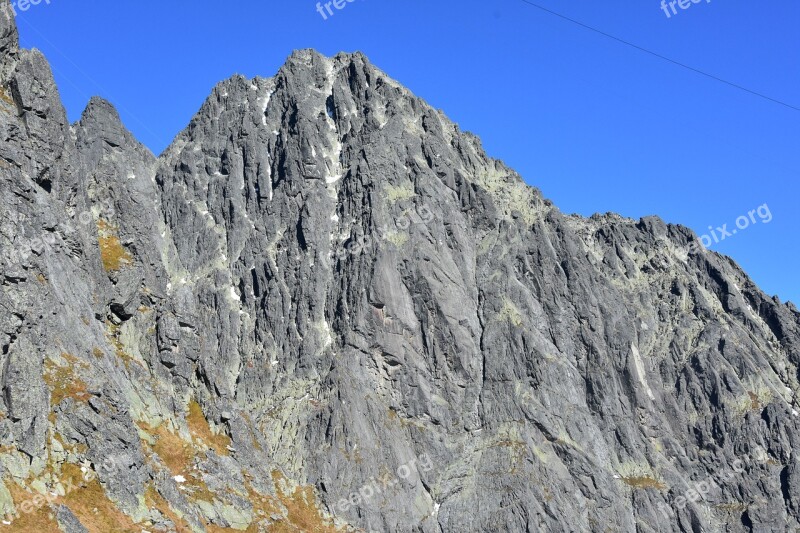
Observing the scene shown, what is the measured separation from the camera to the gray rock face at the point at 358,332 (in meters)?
68.4

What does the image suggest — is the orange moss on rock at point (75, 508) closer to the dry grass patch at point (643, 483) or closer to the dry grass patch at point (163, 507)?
the dry grass patch at point (163, 507)

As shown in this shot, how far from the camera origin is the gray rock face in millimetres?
68438

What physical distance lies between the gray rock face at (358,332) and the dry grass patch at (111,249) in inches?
18.9

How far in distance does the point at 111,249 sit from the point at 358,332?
35.7 metres

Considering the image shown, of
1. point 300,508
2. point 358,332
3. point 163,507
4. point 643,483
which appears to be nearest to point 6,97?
point 163,507

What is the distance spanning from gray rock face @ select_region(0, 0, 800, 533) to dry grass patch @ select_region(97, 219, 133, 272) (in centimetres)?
48

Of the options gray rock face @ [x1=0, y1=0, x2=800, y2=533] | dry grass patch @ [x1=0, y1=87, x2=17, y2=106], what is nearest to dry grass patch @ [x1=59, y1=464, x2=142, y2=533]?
gray rock face @ [x1=0, y1=0, x2=800, y2=533]

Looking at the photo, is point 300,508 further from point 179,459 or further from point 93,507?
point 93,507

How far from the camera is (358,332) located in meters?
109

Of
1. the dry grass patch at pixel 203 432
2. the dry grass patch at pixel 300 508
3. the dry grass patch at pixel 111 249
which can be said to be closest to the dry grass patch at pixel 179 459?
the dry grass patch at pixel 203 432

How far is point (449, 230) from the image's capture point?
126 metres

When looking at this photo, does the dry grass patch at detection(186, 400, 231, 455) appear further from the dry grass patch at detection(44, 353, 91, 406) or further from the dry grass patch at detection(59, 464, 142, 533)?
the dry grass patch at detection(59, 464, 142, 533)

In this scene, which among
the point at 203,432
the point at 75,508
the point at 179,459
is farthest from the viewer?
the point at 203,432

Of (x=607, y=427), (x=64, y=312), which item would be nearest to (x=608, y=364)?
(x=607, y=427)
